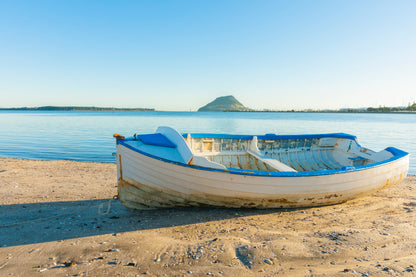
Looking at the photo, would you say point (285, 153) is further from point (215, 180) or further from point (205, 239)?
point (205, 239)

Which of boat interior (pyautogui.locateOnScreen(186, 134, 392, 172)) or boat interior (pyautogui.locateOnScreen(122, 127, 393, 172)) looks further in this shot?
boat interior (pyautogui.locateOnScreen(186, 134, 392, 172))

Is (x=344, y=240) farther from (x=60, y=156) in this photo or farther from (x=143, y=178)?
(x=60, y=156)

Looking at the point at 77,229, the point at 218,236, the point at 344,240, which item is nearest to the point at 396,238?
the point at 344,240

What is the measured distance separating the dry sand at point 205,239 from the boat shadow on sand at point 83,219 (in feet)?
0.09

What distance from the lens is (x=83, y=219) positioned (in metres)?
7.15

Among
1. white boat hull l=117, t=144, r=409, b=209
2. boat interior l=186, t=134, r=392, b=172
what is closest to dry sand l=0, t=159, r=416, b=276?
white boat hull l=117, t=144, r=409, b=209

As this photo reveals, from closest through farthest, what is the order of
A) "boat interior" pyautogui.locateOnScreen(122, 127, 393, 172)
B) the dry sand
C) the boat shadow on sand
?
the dry sand
the boat shadow on sand
"boat interior" pyautogui.locateOnScreen(122, 127, 393, 172)

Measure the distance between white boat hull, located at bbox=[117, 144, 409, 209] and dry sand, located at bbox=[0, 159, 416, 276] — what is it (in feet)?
1.49

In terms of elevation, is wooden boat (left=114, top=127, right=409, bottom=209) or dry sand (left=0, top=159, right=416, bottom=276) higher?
wooden boat (left=114, top=127, right=409, bottom=209)

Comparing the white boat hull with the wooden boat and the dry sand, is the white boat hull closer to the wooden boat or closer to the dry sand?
the wooden boat

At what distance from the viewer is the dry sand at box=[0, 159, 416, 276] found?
14.9 ft

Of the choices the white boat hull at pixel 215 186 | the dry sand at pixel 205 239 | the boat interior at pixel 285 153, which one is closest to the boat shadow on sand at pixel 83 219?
the dry sand at pixel 205 239

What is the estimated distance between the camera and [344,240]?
18.3 feet

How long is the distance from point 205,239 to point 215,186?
1461 millimetres
